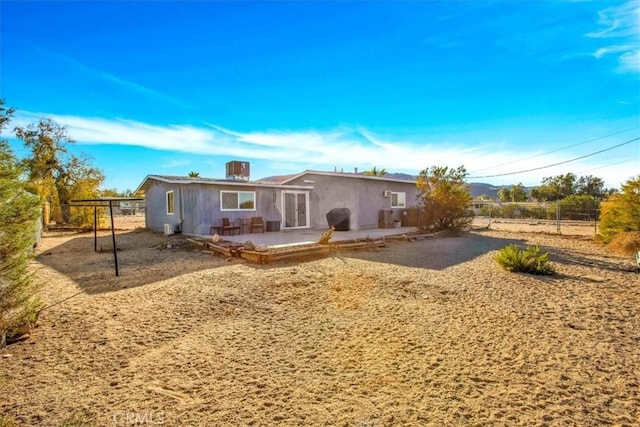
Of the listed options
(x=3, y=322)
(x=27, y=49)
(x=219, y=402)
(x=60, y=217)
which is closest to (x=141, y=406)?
(x=219, y=402)

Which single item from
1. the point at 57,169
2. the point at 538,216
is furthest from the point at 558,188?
the point at 57,169

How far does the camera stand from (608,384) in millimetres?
2762

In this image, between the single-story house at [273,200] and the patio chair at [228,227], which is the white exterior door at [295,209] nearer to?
the single-story house at [273,200]

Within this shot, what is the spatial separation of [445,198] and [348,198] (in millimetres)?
5041

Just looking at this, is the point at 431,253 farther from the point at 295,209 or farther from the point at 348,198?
the point at 295,209

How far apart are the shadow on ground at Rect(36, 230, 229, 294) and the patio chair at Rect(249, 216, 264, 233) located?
10.7 ft

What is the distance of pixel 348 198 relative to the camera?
17.0 meters

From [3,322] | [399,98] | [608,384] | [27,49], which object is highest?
[399,98]

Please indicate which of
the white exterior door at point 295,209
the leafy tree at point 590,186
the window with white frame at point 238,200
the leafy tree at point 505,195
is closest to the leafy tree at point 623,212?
the white exterior door at point 295,209

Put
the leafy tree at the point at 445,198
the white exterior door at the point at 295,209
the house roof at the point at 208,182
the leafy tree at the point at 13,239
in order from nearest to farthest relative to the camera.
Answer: the leafy tree at the point at 13,239, the house roof at the point at 208,182, the leafy tree at the point at 445,198, the white exterior door at the point at 295,209

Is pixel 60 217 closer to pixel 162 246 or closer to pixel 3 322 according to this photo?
pixel 162 246

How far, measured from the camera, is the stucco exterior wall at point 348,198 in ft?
54.2

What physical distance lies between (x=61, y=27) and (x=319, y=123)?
1266 cm

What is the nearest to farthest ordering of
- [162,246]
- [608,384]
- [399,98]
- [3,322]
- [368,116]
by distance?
1. [608,384]
2. [3,322]
3. [162,246]
4. [399,98]
5. [368,116]
